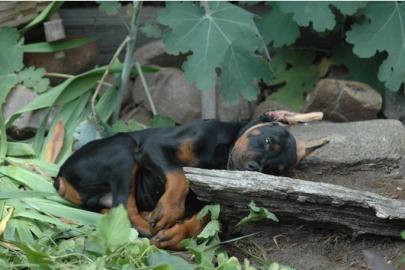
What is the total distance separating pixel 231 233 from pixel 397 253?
812 millimetres

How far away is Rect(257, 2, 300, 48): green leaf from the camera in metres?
5.33

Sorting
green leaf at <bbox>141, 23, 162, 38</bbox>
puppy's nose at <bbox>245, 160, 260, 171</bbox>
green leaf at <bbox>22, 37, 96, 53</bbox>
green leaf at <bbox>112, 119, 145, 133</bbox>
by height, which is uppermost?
green leaf at <bbox>141, 23, 162, 38</bbox>

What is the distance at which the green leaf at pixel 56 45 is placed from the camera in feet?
18.1

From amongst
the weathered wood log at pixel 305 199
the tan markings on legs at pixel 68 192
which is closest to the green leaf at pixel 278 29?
the tan markings on legs at pixel 68 192

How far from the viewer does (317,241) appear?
3.75m

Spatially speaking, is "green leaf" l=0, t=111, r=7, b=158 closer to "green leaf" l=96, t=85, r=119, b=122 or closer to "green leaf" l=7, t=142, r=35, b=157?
"green leaf" l=7, t=142, r=35, b=157

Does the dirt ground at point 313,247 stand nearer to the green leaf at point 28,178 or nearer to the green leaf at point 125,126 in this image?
the green leaf at point 28,178

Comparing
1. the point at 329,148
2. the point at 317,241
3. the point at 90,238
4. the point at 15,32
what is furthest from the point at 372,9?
the point at 90,238

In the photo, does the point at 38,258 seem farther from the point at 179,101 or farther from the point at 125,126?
the point at 179,101

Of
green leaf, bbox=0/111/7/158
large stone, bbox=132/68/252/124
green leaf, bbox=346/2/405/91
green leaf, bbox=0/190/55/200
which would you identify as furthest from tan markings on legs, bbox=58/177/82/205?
green leaf, bbox=346/2/405/91

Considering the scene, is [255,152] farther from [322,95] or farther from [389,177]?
[322,95]

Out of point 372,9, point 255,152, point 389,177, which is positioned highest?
point 372,9

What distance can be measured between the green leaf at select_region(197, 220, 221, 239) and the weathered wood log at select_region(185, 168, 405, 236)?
142mm

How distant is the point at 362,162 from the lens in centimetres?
449
